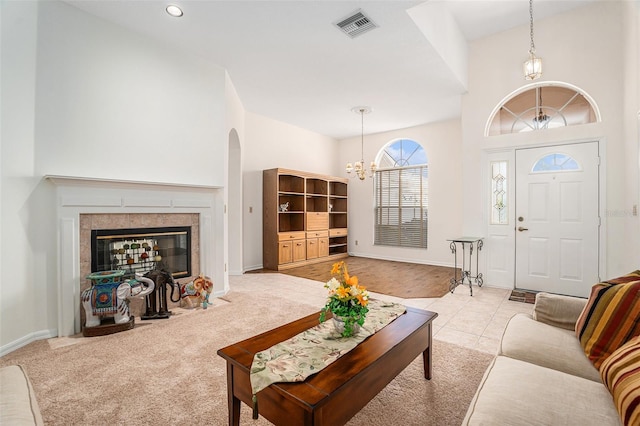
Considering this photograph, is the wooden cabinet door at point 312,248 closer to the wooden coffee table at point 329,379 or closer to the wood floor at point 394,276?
the wood floor at point 394,276

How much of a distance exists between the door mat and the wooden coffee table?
2770mm

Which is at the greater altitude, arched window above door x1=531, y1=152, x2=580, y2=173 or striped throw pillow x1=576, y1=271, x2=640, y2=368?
arched window above door x1=531, y1=152, x2=580, y2=173

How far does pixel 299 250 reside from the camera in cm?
636

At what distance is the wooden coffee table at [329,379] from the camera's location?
1.16 metres

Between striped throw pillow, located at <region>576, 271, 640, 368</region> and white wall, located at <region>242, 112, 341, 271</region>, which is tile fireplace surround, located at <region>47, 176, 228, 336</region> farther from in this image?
striped throw pillow, located at <region>576, 271, 640, 368</region>

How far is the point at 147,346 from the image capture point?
2574 mm

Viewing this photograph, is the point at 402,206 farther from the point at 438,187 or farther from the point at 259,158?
the point at 259,158

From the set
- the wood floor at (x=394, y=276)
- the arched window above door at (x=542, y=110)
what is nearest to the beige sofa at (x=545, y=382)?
the wood floor at (x=394, y=276)

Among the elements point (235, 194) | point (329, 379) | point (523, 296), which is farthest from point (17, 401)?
point (523, 296)

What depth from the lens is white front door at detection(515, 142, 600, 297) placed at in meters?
3.83

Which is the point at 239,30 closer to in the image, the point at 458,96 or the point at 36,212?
the point at 36,212

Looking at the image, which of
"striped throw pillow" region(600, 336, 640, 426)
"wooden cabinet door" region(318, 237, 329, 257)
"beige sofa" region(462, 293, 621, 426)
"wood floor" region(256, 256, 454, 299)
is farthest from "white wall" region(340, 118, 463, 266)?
"striped throw pillow" region(600, 336, 640, 426)

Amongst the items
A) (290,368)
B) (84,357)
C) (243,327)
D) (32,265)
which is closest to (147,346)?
(84,357)

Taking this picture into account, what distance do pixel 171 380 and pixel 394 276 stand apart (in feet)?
13.4
